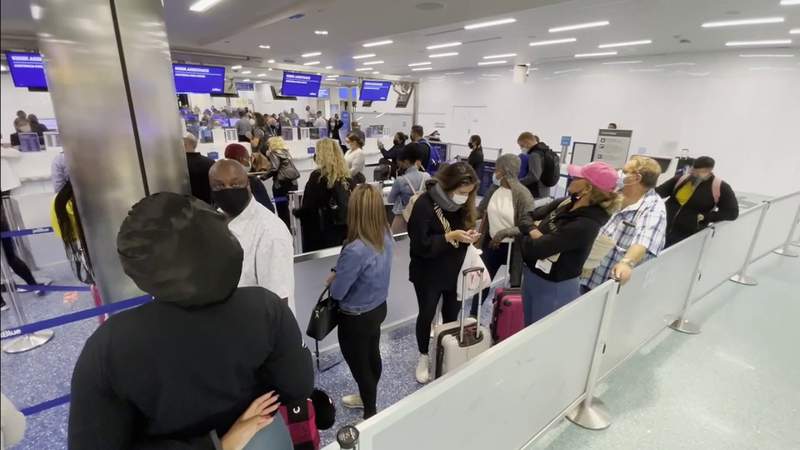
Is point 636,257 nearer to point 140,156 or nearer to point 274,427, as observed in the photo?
point 274,427

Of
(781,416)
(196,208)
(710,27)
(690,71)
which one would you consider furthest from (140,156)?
(690,71)

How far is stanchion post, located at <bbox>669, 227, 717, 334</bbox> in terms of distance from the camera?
305 centimetres

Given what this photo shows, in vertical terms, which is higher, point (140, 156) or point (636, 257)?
point (140, 156)

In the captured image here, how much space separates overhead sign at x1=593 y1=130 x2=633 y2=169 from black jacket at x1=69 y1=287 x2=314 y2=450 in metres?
8.24

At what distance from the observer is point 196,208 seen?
811 mm

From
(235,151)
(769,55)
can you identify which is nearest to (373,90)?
(235,151)

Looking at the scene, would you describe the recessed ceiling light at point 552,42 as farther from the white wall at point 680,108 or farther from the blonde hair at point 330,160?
the blonde hair at point 330,160

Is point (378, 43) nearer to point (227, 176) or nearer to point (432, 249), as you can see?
point (432, 249)

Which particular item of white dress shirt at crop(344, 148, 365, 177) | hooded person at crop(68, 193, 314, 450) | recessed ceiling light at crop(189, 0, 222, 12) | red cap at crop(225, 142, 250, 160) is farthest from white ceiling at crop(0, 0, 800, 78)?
hooded person at crop(68, 193, 314, 450)

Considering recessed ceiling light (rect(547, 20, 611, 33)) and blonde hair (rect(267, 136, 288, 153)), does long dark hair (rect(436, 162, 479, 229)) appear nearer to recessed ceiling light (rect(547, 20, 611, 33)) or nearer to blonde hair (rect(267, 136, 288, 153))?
blonde hair (rect(267, 136, 288, 153))

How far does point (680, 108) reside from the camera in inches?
378

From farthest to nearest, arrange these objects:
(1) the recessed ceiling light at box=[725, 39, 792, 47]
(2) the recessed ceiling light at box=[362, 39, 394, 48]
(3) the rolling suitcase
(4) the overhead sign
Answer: (2) the recessed ceiling light at box=[362, 39, 394, 48]
(4) the overhead sign
(1) the recessed ceiling light at box=[725, 39, 792, 47]
(3) the rolling suitcase

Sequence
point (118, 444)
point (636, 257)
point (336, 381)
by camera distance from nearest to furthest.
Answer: point (118, 444) < point (636, 257) < point (336, 381)

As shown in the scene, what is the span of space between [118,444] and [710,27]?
364 inches
